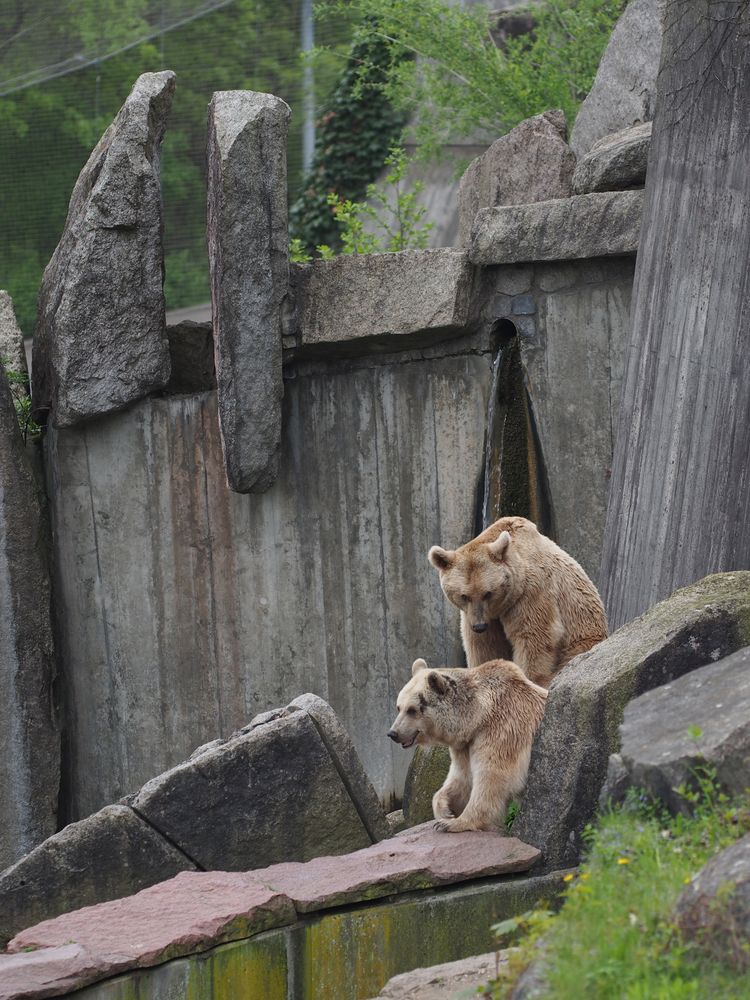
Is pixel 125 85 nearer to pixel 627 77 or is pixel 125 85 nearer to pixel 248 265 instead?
pixel 627 77

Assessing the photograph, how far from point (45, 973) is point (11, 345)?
450 cm

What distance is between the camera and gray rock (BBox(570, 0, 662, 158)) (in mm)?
8039

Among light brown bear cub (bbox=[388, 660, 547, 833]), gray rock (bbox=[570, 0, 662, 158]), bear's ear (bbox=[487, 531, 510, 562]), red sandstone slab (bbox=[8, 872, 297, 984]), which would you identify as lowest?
red sandstone slab (bbox=[8, 872, 297, 984])

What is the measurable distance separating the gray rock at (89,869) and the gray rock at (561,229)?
3.11m

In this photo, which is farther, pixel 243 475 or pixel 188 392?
pixel 188 392

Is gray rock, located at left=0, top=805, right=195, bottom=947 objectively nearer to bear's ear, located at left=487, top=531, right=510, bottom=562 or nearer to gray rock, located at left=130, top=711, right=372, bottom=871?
gray rock, located at left=130, top=711, right=372, bottom=871

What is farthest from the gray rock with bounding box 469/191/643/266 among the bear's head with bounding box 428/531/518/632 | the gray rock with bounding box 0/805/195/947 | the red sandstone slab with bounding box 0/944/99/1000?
the red sandstone slab with bounding box 0/944/99/1000

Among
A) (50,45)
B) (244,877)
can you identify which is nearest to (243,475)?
(244,877)

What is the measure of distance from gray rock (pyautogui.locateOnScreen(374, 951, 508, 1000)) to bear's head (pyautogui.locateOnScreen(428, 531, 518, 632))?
197 cm

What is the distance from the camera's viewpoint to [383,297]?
7543 mm

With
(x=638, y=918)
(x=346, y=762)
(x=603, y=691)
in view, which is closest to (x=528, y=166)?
(x=346, y=762)

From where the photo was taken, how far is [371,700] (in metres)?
7.78

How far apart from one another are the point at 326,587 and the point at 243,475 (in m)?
0.72

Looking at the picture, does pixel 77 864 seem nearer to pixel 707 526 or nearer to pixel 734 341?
pixel 707 526
